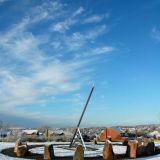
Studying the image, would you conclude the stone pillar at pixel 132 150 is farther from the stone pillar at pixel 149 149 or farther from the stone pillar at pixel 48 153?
the stone pillar at pixel 48 153

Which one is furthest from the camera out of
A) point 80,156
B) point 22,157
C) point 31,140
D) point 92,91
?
point 31,140

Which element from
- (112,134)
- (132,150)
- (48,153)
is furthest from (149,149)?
(112,134)

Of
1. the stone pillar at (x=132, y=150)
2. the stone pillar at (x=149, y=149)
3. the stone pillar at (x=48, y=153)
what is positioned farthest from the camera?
the stone pillar at (x=149, y=149)

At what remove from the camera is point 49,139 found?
5500 cm

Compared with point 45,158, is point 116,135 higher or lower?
higher

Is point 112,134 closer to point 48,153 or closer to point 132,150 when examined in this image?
point 132,150

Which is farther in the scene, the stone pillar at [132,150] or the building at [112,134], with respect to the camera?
the building at [112,134]

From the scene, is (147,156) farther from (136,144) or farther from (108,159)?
(108,159)

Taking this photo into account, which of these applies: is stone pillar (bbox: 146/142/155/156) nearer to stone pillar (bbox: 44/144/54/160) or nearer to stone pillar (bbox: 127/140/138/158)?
stone pillar (bbox: 127/140/138/158)

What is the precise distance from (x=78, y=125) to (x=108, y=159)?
11.4 metres

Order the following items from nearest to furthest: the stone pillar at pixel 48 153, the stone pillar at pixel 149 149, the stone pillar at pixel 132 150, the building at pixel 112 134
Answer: the stone pillar at pixel 48 153
the stone pillar at pixel 132 150
the stone pillar at pixel 149 149
the building at pixel 112 134

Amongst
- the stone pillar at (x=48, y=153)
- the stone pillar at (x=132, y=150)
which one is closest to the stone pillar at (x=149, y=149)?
the stone pillar at (x=132, y=150)

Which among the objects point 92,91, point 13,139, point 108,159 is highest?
Answer: point 92,91

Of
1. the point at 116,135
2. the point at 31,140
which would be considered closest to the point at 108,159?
the point at 31,140
